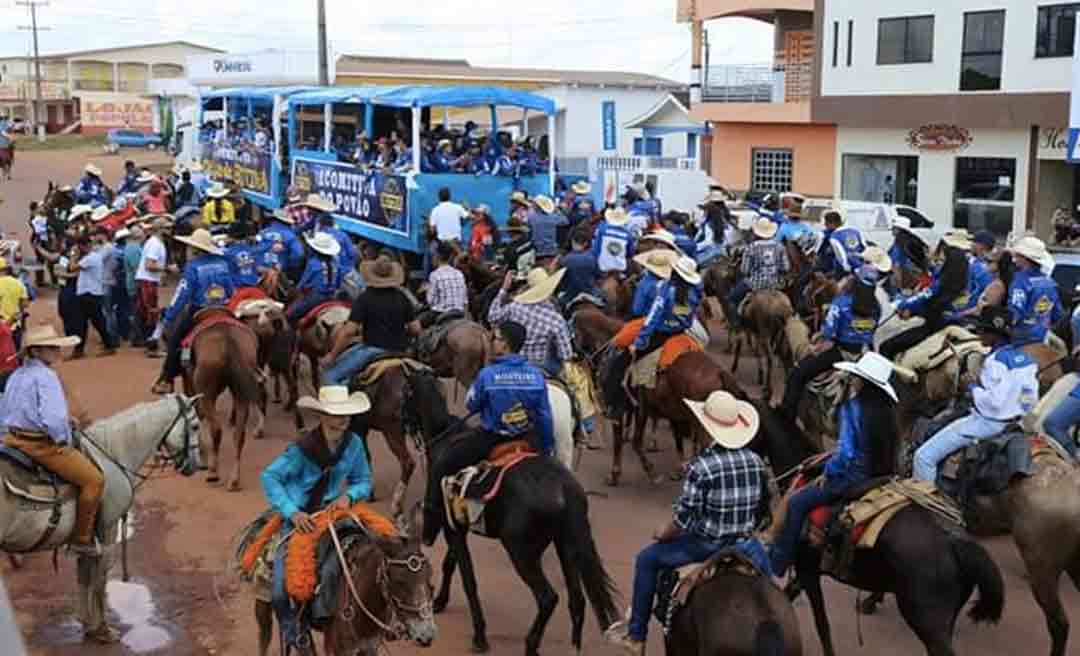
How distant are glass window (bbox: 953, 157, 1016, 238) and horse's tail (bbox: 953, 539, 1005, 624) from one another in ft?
76.4

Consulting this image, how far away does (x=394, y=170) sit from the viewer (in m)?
19.8

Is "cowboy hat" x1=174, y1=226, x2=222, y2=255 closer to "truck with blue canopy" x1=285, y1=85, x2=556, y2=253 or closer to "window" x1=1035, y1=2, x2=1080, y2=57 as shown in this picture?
"truck with blue canopy" x1=285, y1=85, x2=556, y2=253

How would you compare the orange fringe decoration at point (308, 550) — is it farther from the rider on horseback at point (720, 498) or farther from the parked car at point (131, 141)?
the parked car at point (131, 141)

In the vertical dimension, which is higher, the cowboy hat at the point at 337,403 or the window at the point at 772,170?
the window at the point at 772,170

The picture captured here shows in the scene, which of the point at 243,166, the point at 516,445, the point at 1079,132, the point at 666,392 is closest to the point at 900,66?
the point at 1079,132

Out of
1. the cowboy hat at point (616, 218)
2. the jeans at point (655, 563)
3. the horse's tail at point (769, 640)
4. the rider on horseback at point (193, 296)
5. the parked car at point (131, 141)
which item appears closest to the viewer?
the horse's tail at point (769, 640)

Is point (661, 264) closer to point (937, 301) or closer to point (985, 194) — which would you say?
point (937, 301)

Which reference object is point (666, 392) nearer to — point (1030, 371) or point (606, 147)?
point (1030, 371)

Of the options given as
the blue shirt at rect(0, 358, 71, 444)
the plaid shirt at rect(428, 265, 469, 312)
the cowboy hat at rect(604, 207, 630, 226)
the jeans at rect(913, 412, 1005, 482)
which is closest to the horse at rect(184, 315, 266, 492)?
the plaid shirt at rect(428, 265, 469, 312)

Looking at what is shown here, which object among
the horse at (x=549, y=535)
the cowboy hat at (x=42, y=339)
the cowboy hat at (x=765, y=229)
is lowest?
the horse at (x=549, y=535)

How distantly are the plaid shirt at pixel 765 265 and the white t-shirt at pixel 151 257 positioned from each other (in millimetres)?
8064

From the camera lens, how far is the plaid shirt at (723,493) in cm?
596

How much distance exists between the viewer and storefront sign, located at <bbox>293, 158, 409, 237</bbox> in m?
19.8

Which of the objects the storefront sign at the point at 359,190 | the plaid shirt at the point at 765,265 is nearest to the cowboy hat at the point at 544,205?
the storefront sign at the point at 359,190
